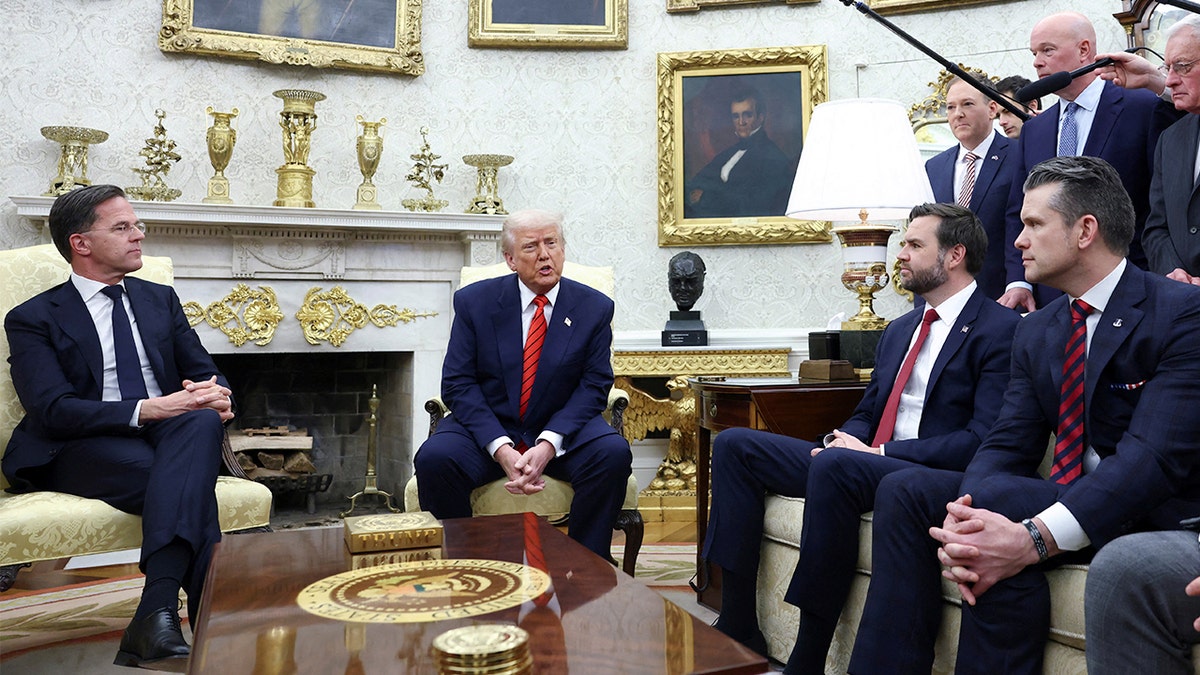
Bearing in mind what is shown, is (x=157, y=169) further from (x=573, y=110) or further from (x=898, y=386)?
(x=898, y=386)

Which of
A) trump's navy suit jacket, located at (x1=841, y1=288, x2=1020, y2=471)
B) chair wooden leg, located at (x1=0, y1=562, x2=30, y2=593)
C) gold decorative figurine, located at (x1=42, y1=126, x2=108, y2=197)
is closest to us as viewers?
trump's navy suit jacket, located at (x1=841, y1=288, x2=1020, y2=471)

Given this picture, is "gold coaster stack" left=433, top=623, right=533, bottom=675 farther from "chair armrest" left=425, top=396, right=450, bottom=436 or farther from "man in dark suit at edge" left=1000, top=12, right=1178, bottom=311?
"chair armrest" left=425, top=396, right=450, bottom=436

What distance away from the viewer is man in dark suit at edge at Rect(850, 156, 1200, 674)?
1.96 meters

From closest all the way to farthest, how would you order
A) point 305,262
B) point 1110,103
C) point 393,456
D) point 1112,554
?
point 1112,554
point 1110,103
point 305,262
point 393,456

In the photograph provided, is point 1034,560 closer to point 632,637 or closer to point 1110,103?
point 632,637

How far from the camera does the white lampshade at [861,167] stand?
3324 mm

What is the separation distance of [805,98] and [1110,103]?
105 inches

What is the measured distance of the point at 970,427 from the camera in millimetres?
2582

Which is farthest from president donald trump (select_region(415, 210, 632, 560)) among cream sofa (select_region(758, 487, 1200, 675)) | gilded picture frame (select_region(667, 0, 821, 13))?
gilded picture frame (select_region(667, 0, 821, 13))

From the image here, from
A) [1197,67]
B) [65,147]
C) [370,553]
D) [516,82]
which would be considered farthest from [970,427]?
[65,147]

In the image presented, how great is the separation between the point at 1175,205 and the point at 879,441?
3.35ft

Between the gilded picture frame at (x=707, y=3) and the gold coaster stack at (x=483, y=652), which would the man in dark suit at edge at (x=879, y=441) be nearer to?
the gold coaster stack at (x=483, y=652)

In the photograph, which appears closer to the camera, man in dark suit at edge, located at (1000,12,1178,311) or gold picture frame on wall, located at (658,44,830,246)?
man in dark suit at edge, located at (1000,12,1178,311)

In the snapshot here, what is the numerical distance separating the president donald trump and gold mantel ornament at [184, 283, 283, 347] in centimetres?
194
